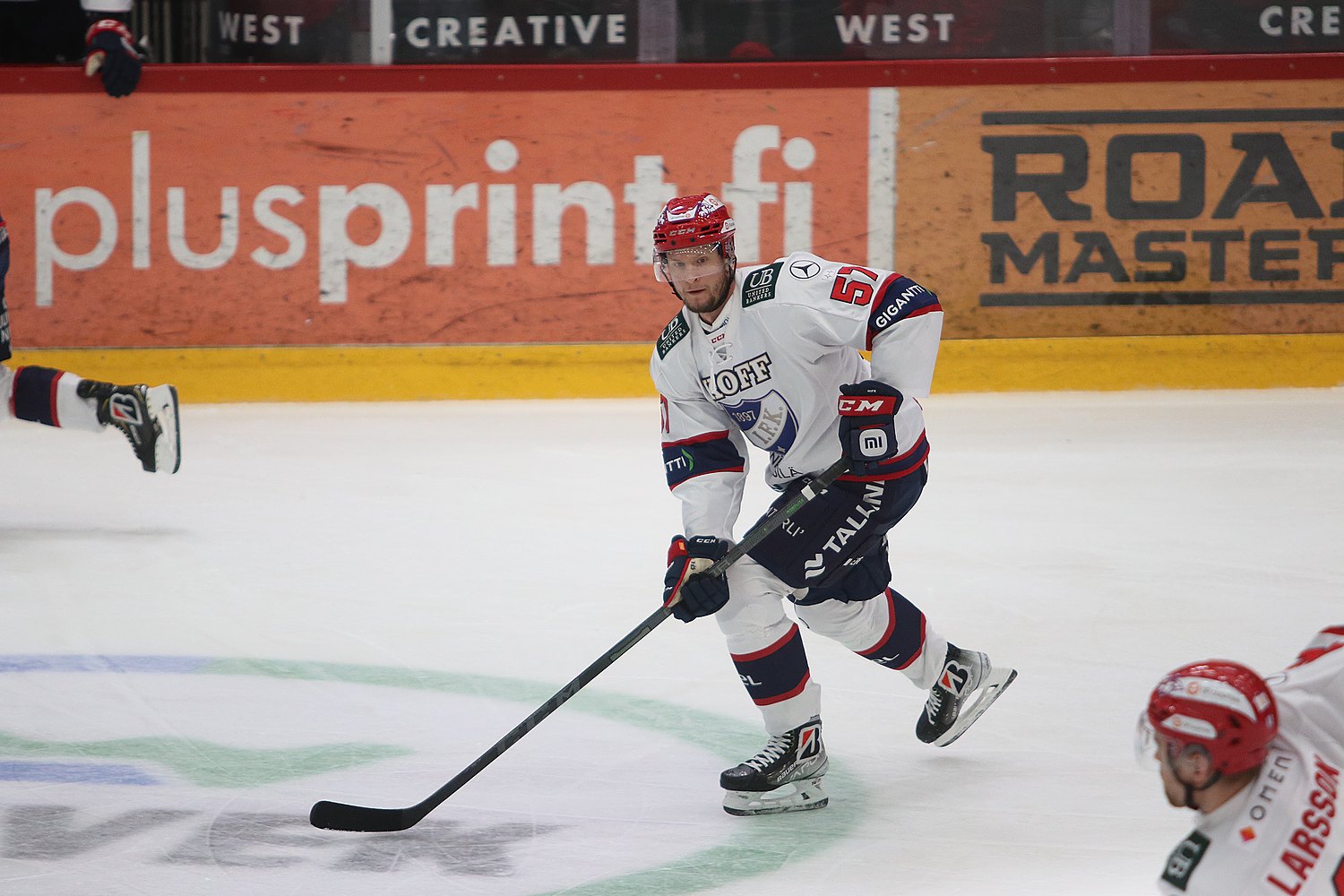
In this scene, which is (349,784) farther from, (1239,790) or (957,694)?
(1239,790)

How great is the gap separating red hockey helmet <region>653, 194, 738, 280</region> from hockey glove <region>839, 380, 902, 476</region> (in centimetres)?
33

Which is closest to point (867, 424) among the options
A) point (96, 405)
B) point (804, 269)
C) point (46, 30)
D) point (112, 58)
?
point (804, 269)

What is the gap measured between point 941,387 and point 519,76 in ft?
7.16

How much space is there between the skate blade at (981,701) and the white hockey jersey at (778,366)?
410 mm

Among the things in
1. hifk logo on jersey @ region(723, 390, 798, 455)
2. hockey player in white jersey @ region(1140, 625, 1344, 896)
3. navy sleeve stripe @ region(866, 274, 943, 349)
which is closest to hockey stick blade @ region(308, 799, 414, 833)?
hifk logo on jersey @ region(723, 390, 798, 455)

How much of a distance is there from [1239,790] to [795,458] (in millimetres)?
1358

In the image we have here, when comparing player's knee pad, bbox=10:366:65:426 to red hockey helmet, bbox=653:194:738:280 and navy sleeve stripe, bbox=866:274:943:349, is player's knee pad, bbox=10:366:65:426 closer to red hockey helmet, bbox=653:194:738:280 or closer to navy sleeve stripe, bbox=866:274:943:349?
red hockey helmet, bbox=653:194:738:280

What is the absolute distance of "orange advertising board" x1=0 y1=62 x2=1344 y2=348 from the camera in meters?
6.71

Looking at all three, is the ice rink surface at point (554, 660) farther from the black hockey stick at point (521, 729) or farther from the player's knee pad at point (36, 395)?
the player's knee pad at point (36, 395)

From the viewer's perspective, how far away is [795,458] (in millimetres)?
2713

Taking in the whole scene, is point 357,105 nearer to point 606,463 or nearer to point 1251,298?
point 606,463

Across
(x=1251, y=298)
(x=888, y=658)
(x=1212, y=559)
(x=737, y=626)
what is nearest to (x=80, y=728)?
(x=737, y=626)

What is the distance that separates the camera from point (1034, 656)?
10.3ft

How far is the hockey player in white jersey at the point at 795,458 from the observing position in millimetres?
2494
